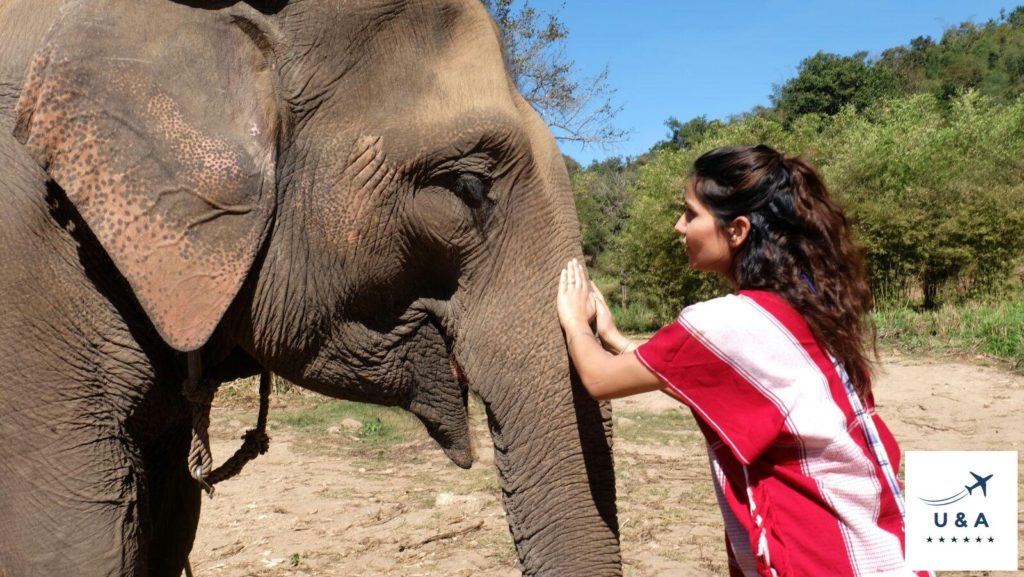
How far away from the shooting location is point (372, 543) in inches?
184

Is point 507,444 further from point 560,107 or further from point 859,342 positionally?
point 560,107

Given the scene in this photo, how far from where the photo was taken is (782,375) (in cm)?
153

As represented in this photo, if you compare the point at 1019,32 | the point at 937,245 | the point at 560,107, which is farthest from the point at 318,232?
the point at 1019,32

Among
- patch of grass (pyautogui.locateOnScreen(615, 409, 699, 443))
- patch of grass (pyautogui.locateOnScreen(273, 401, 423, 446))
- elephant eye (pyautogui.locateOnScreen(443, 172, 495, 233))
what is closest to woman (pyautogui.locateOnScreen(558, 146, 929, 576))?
elephant eye (pyautogui.locateOnScreen(443, 172, 495, 233))

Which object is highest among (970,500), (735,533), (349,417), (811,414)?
(811,414)

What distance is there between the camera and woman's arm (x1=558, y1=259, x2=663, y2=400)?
64.8 inches

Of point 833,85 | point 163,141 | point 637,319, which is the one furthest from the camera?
point 833,85

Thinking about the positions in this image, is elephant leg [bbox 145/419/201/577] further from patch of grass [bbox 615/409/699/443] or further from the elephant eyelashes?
patch of grass [bbox 615/409/699/443]

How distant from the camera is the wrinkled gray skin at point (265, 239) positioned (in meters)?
1.64

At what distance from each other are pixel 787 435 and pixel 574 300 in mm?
514

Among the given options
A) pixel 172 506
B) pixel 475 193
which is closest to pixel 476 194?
pixel 475 193

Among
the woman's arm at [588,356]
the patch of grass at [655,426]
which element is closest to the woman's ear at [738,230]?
the woman's arm at [588,356]

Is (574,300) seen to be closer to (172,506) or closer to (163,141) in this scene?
(163,141)

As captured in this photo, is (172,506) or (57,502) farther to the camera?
(172,506)
